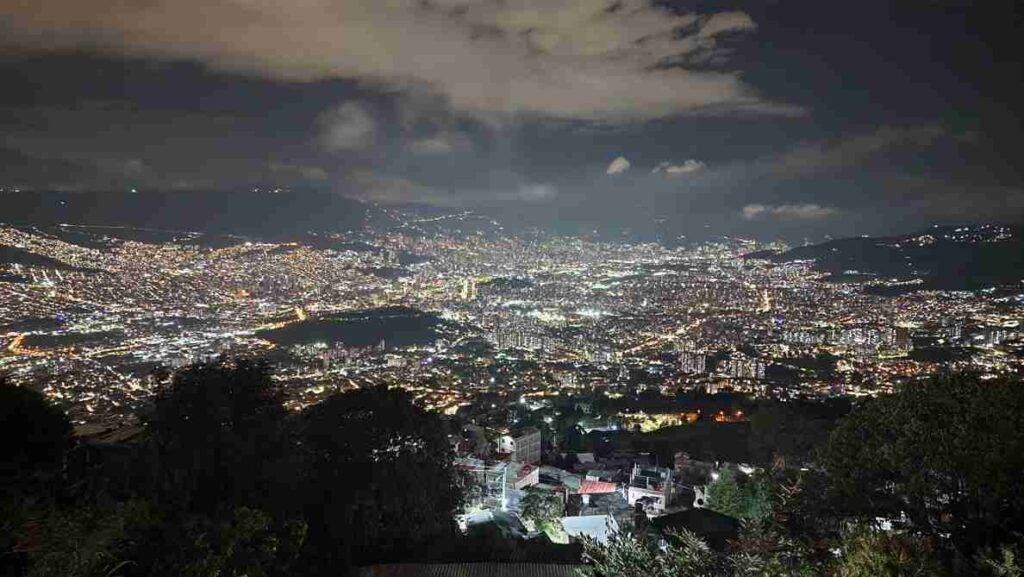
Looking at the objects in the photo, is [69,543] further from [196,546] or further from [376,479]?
[376,479]

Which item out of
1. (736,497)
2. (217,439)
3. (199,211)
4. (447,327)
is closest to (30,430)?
(217,439)

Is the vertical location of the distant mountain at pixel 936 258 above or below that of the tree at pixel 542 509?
above

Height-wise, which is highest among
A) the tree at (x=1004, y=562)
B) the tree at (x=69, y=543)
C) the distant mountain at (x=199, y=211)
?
the distant mountain at (x=199, y=211)

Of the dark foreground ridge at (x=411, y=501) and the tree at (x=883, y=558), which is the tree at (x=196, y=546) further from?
the tree at (x=883, y=558)

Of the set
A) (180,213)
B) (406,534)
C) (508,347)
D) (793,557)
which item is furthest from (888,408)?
(180,213)

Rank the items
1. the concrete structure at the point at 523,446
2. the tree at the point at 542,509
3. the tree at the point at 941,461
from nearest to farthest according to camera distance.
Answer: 1. the tree at the point at 941,461
2. the tree at the point at 542,509
3. the concrete structure at the point at 523,446

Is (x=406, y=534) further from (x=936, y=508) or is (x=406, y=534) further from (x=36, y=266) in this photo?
→ (x=36, y=266)

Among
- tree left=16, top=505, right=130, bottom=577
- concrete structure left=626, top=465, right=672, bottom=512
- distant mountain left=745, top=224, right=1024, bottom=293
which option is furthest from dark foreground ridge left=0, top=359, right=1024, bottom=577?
distant mountain left=745, top=224, right=1024, bottom=293

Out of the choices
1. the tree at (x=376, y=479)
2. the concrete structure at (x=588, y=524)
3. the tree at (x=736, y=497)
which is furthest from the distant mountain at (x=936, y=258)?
the tree at (x=376, y=479)
